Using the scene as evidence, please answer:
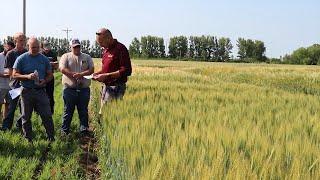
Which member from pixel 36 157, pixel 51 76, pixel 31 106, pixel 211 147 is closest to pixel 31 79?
pixel 51 76

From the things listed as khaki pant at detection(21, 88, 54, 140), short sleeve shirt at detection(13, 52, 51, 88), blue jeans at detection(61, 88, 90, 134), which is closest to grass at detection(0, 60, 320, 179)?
Answer: khaki pant at detection(21, 88, 54, 140)

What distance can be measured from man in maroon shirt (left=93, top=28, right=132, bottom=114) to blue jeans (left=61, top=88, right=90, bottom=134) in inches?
49.1

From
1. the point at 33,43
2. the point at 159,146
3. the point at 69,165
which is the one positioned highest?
the point at 33,43

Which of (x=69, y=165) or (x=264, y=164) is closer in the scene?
(x=264, y=164)

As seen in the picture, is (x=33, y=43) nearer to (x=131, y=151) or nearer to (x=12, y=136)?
(x=12, y=136)

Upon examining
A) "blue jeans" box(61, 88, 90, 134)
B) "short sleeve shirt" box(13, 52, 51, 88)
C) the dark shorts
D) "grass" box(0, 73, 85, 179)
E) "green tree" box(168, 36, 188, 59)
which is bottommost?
"grass" box(0, 73, 85, 179)

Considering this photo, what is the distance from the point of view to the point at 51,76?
316 inches

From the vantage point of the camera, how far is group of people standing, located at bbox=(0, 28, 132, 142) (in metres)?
7.66

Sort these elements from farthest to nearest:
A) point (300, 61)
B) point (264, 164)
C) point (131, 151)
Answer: point (300, 61) → point (131, 151) → point (264, 164)

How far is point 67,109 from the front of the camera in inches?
354

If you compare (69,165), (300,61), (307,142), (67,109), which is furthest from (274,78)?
(300,61)

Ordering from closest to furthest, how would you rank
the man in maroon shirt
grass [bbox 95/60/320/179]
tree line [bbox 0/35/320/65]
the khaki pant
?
grass [bbox 95/60/320/179] < the man in maroon shirt < the khaki pant < tree line [bbox 0/35/320/65]

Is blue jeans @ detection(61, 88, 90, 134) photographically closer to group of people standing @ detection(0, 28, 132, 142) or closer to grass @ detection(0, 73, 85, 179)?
group of people standing @ detection(0, 28, 132, 142)

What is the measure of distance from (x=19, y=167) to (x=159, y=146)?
9.48 feet
